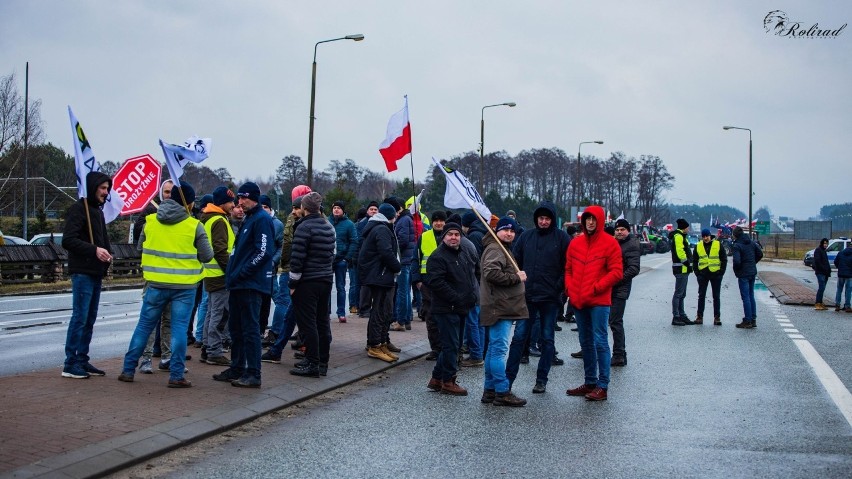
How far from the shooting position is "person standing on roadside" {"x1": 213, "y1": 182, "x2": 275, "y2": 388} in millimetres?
8562

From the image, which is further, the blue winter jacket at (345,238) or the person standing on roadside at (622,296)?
the blue winter jacket at (345,238)

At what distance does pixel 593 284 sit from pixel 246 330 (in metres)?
3.50

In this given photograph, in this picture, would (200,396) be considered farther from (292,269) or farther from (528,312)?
A: (528,312)

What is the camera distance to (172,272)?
8281 millimetres

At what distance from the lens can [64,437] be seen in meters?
6.15

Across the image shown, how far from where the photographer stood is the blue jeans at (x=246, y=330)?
858 centimetres

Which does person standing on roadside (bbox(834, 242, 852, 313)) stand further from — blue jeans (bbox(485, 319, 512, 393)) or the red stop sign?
the red stop sign

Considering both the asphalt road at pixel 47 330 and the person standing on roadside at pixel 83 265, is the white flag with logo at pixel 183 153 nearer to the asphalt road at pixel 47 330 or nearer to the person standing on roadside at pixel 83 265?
the person standing on roadside at pixel 83 265

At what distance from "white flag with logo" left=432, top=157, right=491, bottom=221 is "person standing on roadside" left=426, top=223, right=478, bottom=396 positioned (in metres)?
0.92

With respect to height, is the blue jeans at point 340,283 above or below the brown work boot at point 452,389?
above

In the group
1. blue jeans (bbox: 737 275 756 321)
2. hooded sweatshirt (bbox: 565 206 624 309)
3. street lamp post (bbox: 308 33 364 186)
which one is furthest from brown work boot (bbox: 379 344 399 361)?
street lamp post (bbox: 308 33 364 186)

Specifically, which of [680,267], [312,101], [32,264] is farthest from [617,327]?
[32,264]

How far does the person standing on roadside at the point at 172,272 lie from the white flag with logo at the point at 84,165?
93cm

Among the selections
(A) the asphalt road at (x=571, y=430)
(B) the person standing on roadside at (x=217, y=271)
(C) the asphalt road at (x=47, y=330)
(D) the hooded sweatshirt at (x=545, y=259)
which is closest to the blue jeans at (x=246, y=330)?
(A) the asphalt road at (x=571, y=430)
